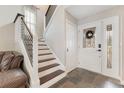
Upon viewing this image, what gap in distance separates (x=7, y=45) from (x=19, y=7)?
5.61ft

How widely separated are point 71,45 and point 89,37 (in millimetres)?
865

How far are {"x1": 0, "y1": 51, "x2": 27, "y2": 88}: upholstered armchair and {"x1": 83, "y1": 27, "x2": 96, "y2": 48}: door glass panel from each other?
8.88ft

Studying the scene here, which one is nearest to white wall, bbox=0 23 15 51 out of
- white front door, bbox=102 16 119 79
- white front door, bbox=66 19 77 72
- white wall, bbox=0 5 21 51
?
white wall, bbox=0 5 21 51

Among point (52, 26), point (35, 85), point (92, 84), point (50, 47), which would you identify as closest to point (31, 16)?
point (52, 26)

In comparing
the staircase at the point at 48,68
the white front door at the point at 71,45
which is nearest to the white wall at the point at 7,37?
the staircase at the point at 48,68

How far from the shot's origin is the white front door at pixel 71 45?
340 cm

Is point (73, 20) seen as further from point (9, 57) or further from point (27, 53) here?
point (9, 57)

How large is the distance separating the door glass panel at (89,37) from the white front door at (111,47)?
0.51 metres

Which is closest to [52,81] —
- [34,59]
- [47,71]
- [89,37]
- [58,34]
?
[47,71]

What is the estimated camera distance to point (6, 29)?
2.85 metres

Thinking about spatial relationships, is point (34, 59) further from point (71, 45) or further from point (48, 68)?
point (71, 45)

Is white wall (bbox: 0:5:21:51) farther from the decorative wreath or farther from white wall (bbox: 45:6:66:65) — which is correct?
the decorative wreath

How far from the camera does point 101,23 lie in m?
3.31

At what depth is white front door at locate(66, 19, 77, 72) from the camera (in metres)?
3.40
